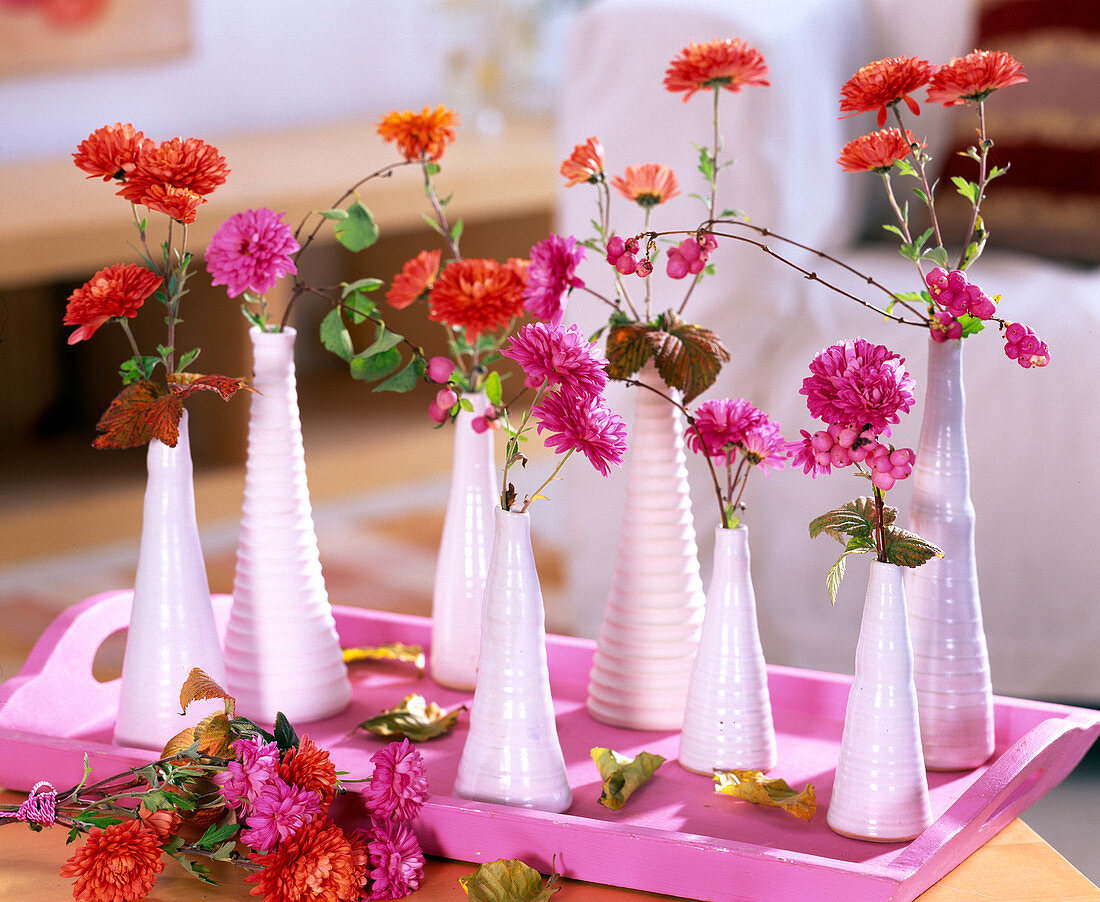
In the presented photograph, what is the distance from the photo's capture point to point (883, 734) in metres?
0.78

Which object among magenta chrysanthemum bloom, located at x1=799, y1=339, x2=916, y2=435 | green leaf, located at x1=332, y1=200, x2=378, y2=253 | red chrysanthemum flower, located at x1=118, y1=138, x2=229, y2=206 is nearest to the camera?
magenta chrysanthemum bloom, located at x1=799, y1=339, x2=916, y2=435

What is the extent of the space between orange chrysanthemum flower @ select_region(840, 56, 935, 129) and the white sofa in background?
756 mm

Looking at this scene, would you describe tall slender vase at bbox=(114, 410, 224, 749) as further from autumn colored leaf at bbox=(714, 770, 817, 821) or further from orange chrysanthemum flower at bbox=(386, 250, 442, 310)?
autumn colored leaf at bbox=(714, 770, 817, 821)

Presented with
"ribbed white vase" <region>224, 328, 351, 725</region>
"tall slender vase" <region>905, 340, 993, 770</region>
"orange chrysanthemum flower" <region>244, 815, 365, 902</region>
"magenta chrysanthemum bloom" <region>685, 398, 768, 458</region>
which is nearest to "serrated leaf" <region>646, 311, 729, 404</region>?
Result: "magenta chrysanthemum bloom" <region>685, 398, 768, 458</region>

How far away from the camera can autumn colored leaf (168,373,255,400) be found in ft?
2.72

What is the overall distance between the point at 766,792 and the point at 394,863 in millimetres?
218

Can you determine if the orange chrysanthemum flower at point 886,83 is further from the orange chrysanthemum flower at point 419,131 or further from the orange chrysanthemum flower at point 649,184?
the orange chrysanthemum flower at point 419,131

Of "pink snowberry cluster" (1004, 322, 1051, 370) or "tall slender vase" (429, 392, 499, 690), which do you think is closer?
"pink snowberry cluster" (1004, 322, 1051, 370)

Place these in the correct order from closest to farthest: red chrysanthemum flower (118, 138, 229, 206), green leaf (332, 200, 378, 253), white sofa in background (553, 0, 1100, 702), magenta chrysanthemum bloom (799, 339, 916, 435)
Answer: magenta chrysanthemum bloom (799, 339, 916, 435), red chrysanthemum flower (118, 138, 229, 206), green leaf (332, 200, 378, 253), white sofa in background (553, 0, 1100, 702)

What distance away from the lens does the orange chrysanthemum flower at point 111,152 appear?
842 millimetres

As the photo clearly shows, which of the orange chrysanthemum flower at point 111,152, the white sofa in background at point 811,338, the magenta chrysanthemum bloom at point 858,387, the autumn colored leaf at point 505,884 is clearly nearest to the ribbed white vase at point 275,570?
the orange chrysanthemum flower at point 111,152

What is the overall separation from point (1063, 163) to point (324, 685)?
1.16m

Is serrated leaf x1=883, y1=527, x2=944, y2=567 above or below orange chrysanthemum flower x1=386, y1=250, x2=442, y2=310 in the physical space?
below

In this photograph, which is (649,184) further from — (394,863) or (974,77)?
(394,863)
